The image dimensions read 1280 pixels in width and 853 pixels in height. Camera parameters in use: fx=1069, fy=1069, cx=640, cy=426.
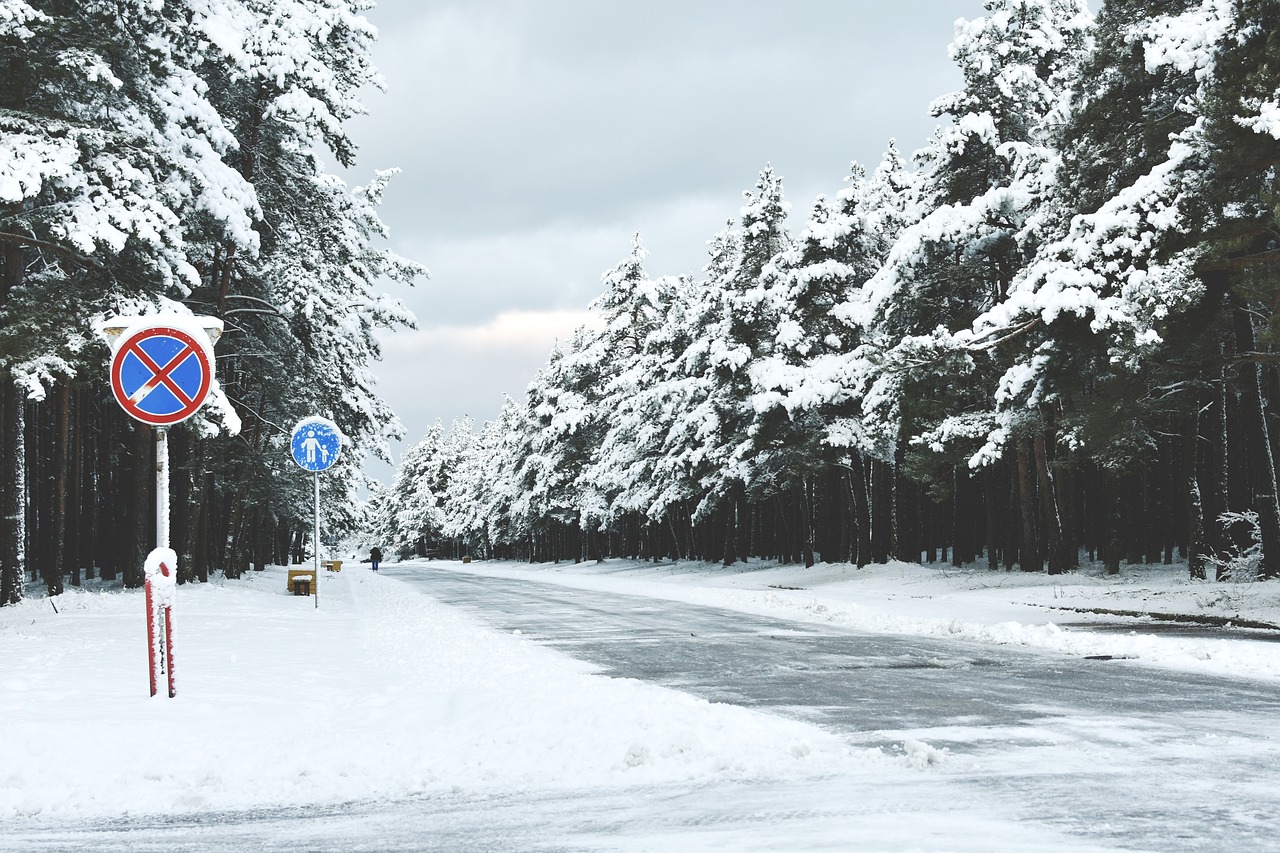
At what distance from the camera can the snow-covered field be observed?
6184 mm

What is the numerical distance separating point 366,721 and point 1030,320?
16267 mm

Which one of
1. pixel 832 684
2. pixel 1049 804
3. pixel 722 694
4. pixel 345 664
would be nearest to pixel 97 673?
pixel 345 664

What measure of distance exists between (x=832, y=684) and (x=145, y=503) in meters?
17.5

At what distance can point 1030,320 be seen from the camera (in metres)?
20.5

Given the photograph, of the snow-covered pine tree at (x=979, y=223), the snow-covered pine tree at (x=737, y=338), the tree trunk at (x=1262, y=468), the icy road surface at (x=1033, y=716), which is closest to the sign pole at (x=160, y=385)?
the icy road surface at (x=1033, y=716)

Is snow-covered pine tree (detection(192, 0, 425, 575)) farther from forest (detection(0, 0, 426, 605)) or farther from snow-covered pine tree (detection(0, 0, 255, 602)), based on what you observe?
snow-covered pine tree (detection(0, 0, 255, 602))

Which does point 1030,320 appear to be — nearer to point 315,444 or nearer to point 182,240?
point 315,444

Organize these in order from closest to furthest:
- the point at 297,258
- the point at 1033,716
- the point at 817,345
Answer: the point at 1033,716 → the point at 297,258 → the point at 817,345

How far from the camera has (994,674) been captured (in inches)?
414

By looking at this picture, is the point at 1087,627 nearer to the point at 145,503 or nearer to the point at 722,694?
the point at 722,694

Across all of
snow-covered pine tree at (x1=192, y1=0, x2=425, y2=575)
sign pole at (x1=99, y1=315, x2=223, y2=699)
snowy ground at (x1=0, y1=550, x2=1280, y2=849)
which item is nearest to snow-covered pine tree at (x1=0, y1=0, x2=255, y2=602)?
snow-covered pine tree at (x1=192, y1=0, x2=425, y2=575)

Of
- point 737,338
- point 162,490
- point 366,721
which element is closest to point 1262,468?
point 366,721

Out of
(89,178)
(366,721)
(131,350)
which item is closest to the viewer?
(366,721)

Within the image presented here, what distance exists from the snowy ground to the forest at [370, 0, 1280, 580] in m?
5.99
